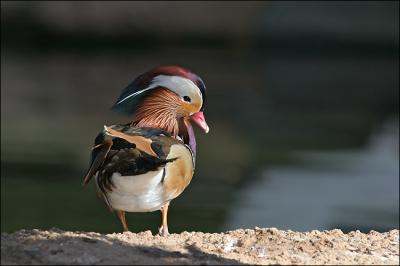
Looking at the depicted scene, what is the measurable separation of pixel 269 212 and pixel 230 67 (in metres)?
9.43

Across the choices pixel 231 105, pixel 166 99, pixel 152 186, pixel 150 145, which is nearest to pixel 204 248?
pixel 152 186

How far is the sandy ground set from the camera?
312 centimetres

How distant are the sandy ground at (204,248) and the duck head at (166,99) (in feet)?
1.46

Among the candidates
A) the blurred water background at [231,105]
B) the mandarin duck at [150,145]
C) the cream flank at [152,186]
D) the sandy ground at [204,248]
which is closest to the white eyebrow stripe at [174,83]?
the mandarin duck at [150,145]

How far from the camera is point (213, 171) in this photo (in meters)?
9.58

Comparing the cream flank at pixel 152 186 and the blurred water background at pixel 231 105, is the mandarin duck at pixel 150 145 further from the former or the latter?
the blurred water background at pixel 231 105

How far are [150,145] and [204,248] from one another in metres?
0.40

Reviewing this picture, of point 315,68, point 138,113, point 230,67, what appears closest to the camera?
point 138,113

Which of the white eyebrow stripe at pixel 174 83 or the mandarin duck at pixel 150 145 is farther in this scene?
the white eyebrow stripe at pixel 174 83

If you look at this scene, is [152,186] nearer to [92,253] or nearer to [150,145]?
[150,145]

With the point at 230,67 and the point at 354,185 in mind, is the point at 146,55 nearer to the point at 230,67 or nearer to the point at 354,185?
the point at 230,67

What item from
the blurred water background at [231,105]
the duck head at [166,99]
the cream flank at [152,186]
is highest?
the blurred water background at [231,105]

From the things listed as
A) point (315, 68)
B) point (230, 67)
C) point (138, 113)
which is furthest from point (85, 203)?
point (315, 68)

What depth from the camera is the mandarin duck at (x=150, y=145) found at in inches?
136
